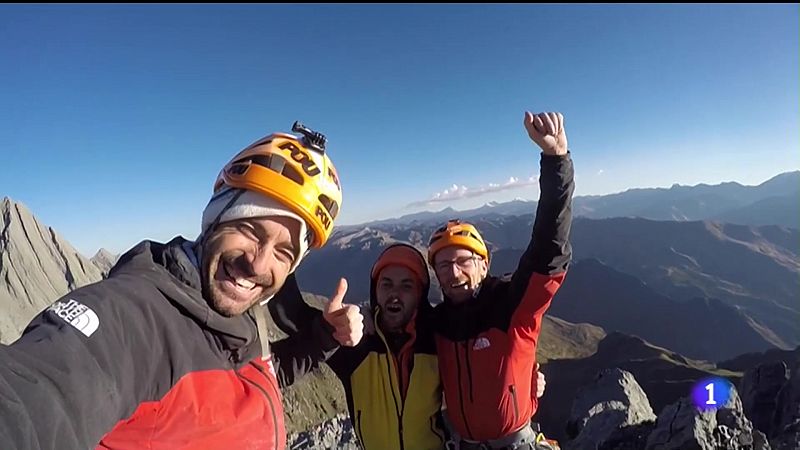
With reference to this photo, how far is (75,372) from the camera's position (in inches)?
83.0

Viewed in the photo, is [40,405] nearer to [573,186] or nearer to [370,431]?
[370,431]

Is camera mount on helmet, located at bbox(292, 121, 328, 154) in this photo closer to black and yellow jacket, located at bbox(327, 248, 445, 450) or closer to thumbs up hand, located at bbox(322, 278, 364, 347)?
thumbs up hand, located at bbox(322, 278, 364, 347)

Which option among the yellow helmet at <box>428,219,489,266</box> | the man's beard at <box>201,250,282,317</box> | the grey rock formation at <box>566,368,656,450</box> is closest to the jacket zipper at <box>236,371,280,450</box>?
the man's beard at <box>201,250,282,317</box>

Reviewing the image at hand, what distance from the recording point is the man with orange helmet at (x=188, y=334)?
206 centimetres

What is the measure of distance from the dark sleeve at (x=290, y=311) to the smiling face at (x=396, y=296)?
99 centimetres

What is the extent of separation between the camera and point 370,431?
5523mm

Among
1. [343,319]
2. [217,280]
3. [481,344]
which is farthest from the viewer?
[481,344]

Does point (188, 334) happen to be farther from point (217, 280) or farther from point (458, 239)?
point (458, 239)

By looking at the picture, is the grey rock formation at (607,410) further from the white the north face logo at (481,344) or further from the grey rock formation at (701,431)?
the white the north face logo at (481,344)

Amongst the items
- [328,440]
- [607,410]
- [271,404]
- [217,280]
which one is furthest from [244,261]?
[328,440]

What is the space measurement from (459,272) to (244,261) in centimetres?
338

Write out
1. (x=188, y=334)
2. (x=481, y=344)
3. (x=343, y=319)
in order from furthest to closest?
(x=481, y=344), (x=343, y=319), (x=188, y=334)

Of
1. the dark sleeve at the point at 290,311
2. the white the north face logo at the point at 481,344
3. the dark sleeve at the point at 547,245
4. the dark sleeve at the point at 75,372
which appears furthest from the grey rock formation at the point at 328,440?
the dark sleeve at the point at 75,372

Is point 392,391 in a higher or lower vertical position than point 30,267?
higher
